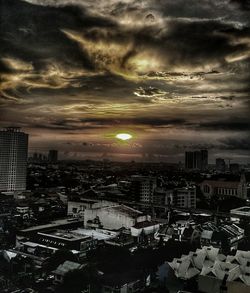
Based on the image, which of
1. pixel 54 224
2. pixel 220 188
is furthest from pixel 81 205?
pixel 220 188

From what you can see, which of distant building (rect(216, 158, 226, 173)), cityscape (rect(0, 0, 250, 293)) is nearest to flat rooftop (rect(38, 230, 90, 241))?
cityscape (rect(0, 0, 250, 293))

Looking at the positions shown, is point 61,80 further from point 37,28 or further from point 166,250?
point 166,250

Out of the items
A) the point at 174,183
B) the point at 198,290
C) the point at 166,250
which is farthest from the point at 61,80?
the point at 198,290

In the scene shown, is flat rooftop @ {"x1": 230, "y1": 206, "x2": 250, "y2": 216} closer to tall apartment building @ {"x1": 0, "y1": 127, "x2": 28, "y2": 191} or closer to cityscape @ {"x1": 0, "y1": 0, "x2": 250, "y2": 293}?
cityscape @ {"x1": 0, "y1": 0, "x2": 250, "y2": 293}

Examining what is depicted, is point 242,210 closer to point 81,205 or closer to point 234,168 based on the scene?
point 234,168

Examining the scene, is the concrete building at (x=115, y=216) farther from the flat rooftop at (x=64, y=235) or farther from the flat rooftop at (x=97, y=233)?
the flat rooftop at (x=64, y=235)
